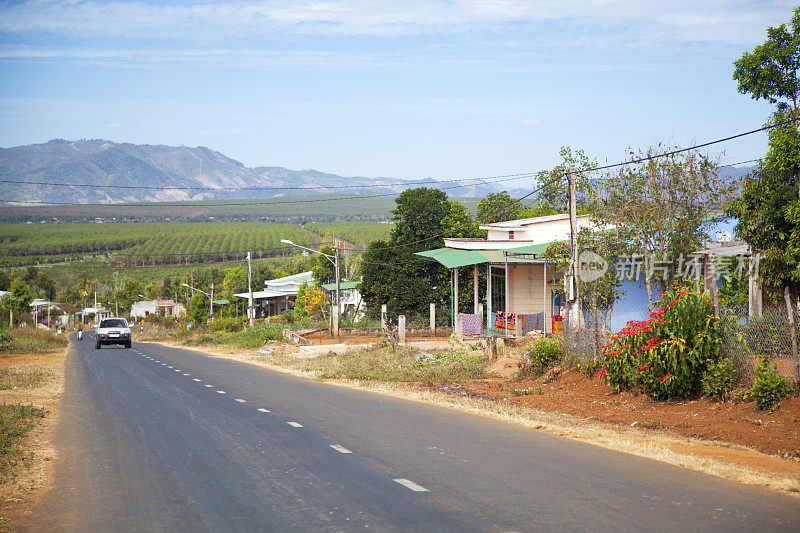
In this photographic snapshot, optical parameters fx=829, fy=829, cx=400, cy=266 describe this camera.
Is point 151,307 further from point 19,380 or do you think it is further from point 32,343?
point 19,380

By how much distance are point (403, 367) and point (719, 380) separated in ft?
38.4

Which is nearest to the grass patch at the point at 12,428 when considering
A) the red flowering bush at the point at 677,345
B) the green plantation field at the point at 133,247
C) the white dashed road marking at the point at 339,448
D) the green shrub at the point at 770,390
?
the white dashed road marking at the point at 339,448

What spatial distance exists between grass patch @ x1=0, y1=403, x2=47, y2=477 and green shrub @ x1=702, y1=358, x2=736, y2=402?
35.7 ft

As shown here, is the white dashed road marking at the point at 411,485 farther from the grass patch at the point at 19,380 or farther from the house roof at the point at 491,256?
the house roof at the point at 491,256

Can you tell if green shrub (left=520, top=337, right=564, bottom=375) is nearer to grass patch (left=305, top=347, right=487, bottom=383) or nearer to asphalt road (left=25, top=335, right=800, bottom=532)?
grass patch (left=305, top=347, right=487, bottom=383)

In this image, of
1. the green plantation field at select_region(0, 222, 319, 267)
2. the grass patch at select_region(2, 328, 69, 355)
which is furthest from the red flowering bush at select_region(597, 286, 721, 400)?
the green plantation field at select_region(0, 222, 319, 267)

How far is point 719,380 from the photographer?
46.3ft

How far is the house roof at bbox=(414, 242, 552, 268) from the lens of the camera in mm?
31969

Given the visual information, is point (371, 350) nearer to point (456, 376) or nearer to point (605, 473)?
point (456, 376)

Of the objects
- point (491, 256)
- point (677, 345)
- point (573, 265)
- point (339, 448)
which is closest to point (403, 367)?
point (573, 265)

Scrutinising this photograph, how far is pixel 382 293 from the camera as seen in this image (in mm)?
50000

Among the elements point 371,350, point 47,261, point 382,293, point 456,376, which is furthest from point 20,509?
point 47,261

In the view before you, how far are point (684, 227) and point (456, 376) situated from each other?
9488 millimetres

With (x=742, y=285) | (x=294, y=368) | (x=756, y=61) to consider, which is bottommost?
(x=294, y=368)
